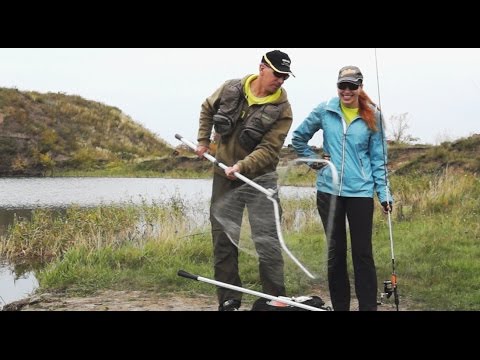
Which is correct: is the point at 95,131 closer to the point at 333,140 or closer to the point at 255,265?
the point at 255,265

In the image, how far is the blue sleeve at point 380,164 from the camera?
434cm

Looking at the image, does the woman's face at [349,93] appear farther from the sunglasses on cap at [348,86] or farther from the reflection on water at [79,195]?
the reflection on water at [79,195]

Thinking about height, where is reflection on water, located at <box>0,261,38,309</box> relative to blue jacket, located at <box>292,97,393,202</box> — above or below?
below

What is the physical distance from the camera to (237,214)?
14.9 ft

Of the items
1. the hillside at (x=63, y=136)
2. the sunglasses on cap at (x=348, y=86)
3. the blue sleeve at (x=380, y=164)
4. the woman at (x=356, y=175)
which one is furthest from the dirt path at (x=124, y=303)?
the hillside at (x=63, y=136)

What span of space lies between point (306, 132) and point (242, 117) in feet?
1.53

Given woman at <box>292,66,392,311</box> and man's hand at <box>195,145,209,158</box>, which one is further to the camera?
man's hand at <box>195,145,209,158</box>

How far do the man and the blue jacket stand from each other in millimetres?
340

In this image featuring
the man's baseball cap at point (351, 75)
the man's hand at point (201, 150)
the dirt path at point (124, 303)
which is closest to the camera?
the man's baseball cap at point (351, 75)

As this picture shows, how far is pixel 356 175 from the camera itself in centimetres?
433

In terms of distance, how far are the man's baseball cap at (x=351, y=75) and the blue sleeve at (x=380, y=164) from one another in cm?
31

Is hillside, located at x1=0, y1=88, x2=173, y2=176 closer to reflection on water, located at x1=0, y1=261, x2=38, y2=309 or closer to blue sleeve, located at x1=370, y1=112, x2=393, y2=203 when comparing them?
reflection on water, located at x1=0, y1=261, x2=38, y2=309

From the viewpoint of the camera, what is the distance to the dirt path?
5.30 m

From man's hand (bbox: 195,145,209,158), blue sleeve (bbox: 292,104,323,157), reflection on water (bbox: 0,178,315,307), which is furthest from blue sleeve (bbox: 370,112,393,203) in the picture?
reflection on water (bbox: 0,178,315,307)
